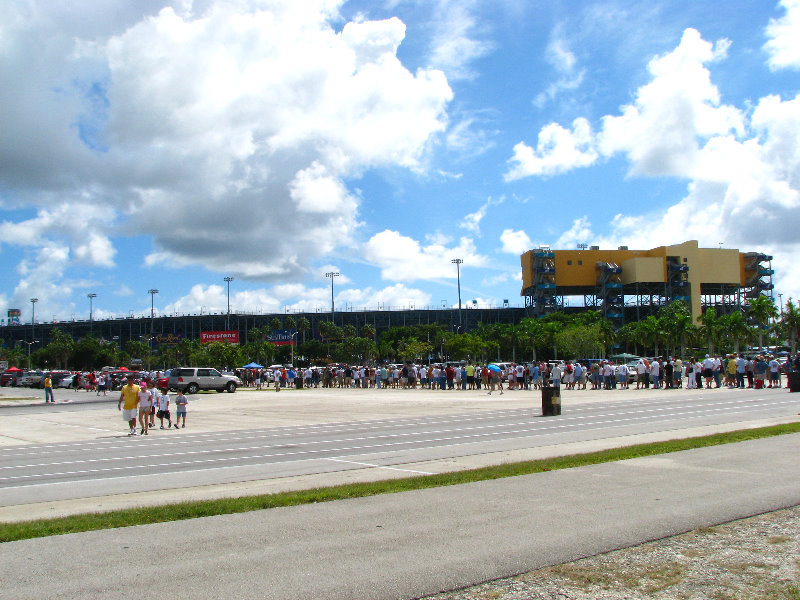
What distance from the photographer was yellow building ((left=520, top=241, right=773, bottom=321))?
111 meters

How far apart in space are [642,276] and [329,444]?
101 metres

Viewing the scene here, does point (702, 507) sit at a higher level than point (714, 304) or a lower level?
lower

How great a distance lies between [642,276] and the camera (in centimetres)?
10975

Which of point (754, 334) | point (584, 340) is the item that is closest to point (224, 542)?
point (584, 340)

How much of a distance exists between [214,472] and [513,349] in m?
98.1

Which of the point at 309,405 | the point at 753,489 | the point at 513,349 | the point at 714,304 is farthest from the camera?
the point at 714,304

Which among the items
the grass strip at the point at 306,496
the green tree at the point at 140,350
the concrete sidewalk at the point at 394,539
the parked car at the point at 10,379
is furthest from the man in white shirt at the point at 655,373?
the green tree at the point at 140,350

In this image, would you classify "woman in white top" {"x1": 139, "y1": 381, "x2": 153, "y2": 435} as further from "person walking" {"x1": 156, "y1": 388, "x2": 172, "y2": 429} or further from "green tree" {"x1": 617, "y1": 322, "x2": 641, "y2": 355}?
"green tree" {"x1": 617, "y1": 322, "x2": 641, "y2": 355}

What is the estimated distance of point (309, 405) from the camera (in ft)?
107

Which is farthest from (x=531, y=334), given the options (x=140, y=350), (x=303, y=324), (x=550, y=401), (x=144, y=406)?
(x=144, y=406)

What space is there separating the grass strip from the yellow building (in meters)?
103

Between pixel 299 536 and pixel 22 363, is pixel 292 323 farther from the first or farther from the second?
pixel 299 536

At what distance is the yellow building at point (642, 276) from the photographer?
110812 mm

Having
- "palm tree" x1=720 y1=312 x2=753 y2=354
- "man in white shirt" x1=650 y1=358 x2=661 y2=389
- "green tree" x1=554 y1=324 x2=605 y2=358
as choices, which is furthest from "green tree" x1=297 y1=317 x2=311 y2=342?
"man in white shirt" x1=650 y1=358 x2=661 y2=389
